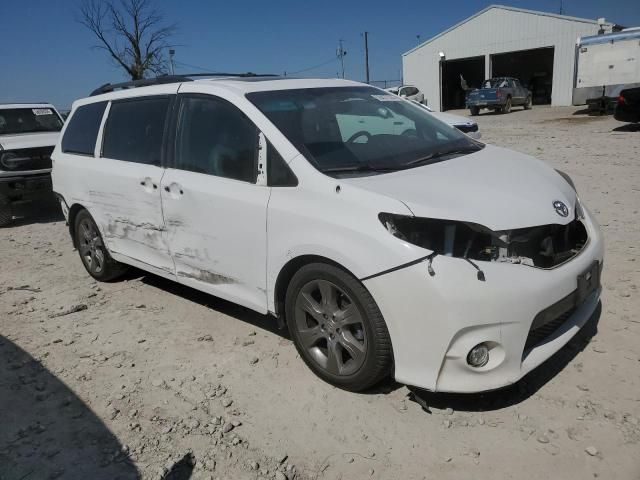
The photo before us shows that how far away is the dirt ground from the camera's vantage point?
2.50 meters

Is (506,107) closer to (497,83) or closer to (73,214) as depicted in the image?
(497,83)

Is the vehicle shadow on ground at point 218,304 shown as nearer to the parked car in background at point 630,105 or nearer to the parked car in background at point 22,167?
the parked car in background at point 22,167

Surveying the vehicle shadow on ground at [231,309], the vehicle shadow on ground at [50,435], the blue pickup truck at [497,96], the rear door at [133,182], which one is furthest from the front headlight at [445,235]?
the blue pickup truck at [497,96]

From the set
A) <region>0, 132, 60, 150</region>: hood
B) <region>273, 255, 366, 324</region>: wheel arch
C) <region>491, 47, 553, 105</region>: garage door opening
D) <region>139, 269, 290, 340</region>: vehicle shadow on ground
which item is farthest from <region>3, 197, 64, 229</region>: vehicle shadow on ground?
<region>491, 47, 553, 105</region>: garage door opening

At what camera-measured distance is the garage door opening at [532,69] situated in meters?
35.0

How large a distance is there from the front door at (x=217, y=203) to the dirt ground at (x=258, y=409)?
1.70 feet

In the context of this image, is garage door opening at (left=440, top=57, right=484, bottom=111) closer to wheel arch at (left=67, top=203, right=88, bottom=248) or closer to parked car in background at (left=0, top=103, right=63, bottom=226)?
parked car in background at (left=0, top=103, right=63, bottom=226)

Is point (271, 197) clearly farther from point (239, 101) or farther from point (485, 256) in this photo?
point (485, 256)

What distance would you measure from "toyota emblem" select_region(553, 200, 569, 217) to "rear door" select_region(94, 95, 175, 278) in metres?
2.65

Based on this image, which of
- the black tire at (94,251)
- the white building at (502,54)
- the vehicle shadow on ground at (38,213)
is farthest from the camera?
the white building at (502,54)

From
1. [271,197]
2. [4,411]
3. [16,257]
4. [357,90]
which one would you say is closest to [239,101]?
[271,197]

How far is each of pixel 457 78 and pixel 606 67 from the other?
758 inches

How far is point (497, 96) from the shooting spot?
25859mm

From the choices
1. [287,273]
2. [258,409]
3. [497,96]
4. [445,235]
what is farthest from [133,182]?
[497,96]
